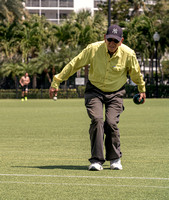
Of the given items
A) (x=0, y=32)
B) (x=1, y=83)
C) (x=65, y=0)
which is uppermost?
(x=65, y=0)

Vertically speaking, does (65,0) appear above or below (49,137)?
above

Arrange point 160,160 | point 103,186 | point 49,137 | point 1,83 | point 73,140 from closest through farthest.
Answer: point 103,186, point 160,160, point 73,140, point 49,137, point 1,83

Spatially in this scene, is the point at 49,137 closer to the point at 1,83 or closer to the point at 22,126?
the point at 22,126

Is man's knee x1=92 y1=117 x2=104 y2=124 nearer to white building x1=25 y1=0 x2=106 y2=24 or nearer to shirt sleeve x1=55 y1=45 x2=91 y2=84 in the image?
shirt sleeve x1=55 y1=45 x2=91 y2=84

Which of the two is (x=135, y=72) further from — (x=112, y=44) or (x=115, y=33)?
(x=115, y=33)

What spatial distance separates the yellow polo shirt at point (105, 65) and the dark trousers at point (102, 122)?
0.11 meters

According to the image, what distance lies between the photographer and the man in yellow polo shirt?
308 inches

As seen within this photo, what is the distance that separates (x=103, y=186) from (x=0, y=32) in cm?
4836

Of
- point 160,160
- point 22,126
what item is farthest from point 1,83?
point 160,160

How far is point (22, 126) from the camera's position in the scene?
679 inches

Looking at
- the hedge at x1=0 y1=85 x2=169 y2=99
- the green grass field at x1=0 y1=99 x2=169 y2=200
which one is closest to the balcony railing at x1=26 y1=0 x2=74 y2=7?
the hedge at x1=0 y1=85 x2=169 y2=99

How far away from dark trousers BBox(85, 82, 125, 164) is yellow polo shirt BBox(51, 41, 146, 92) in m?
0.11

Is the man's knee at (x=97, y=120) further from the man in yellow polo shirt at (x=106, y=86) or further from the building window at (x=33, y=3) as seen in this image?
the building window at (x=33, y=3)

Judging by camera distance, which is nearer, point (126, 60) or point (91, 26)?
point (126, 60)
